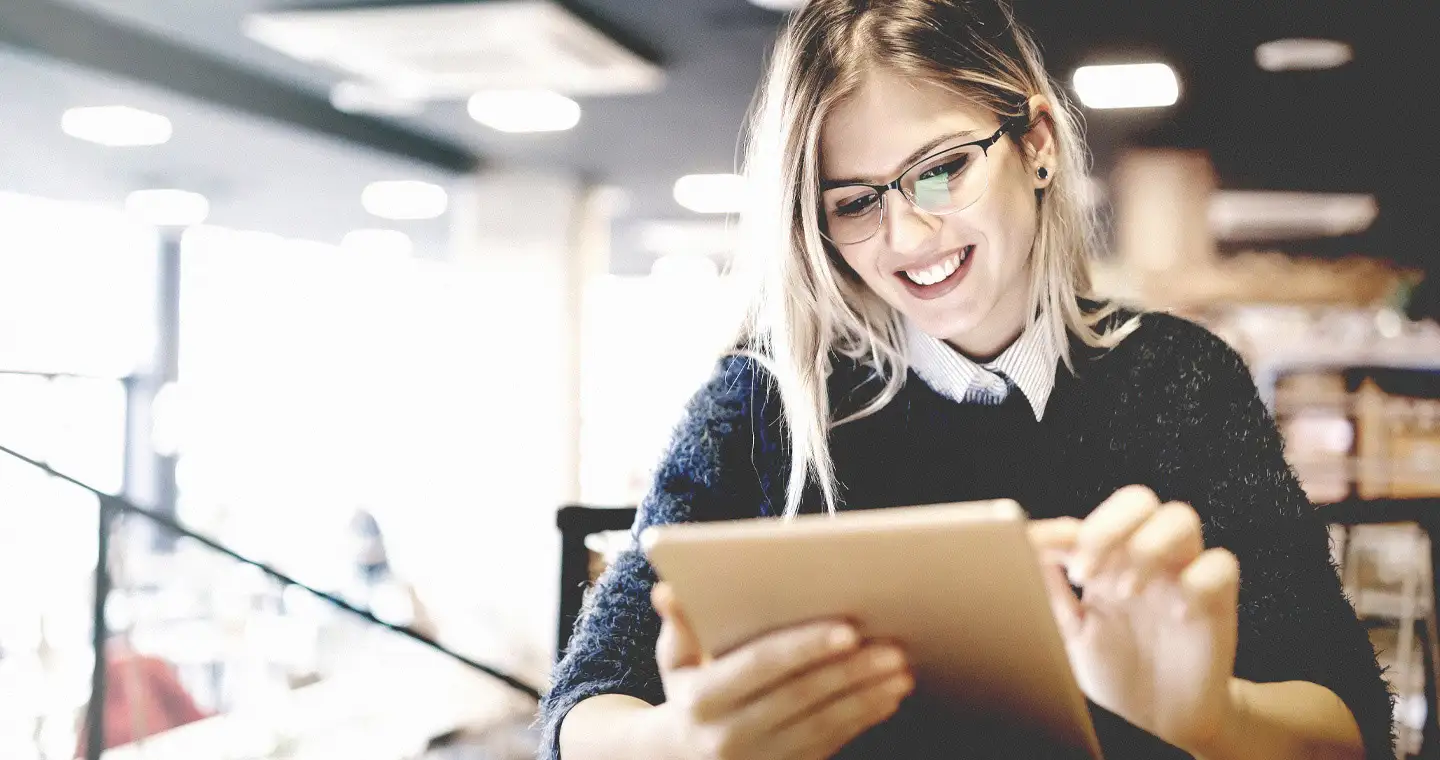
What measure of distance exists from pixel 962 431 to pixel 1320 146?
6083mm

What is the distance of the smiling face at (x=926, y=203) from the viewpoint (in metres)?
1.24

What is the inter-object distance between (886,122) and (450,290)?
7.47m

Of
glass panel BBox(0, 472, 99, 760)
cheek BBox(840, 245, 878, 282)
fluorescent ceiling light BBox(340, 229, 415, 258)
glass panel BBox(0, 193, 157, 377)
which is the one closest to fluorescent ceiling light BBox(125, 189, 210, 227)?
glass panel BBox(0, 193, 157, 377)

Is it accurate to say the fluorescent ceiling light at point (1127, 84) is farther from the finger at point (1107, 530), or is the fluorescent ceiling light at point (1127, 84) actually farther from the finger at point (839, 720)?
the finger at point (839, 720)

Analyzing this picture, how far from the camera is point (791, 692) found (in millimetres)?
774

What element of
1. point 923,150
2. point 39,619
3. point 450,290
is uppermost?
point 450,290

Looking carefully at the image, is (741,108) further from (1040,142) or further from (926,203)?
(926,203)

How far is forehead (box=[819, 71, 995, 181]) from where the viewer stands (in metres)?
1.24

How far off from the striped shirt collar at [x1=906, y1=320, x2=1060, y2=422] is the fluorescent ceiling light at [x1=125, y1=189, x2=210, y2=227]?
8040 mm

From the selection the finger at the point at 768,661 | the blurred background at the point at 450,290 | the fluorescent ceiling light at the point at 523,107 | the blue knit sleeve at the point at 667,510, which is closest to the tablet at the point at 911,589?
the finger at the point at 768,661

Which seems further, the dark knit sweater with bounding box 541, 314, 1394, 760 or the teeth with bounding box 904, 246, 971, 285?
the teeth with bounding box 904, 246, 971, 285

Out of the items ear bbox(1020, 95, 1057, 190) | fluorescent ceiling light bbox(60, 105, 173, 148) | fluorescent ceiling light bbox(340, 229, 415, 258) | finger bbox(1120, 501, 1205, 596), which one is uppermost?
fluorescent ceiling light bbox(340, 229, 415, 258)

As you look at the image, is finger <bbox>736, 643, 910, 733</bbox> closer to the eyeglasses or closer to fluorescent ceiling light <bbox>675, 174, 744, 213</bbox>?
the eyeglasses

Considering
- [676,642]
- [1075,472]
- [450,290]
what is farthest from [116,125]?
[676,642]
